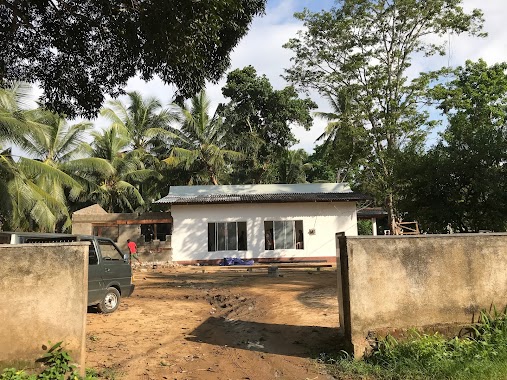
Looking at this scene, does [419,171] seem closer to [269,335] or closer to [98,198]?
[269,335]

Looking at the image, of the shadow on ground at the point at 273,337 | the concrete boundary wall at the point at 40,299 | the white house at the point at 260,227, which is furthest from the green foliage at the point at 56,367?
the white house at the point at 260,227

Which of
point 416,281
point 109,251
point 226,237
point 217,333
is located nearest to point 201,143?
point 226,237

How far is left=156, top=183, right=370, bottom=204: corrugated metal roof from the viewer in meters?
19.2

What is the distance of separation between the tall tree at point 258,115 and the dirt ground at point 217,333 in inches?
624

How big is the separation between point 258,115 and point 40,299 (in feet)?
77.1

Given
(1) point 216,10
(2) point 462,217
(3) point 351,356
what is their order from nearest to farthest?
(3) point 351,356, (1) point 216,10, (2) point 462,217

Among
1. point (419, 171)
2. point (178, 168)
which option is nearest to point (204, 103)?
point (178, 168)

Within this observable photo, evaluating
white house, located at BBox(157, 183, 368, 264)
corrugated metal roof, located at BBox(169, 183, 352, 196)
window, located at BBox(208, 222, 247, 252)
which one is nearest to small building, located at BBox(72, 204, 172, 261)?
white house, located at BBox(157, 183, 368, 264)

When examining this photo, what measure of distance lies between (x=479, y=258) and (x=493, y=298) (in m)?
0.56

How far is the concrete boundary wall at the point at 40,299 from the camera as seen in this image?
448 cm

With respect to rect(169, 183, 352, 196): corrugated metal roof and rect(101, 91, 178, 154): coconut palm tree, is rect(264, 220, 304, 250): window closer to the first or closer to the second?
rect(169, 183, 352, 196): corrugated metal roof

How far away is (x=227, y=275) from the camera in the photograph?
15430 mm

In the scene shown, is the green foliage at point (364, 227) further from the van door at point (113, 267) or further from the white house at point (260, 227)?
the van door at point (113, 267)

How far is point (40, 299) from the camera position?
4.59 metres
